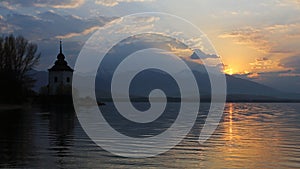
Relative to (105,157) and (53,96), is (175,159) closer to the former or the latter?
(105,157)

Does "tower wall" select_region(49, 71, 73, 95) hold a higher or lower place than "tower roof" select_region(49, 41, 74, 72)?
lower

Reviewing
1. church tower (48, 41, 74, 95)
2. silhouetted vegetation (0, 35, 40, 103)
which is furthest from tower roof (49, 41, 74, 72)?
silhouetted vegetation (0, 35, 40, 103)

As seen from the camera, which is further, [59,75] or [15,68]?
[59,75]

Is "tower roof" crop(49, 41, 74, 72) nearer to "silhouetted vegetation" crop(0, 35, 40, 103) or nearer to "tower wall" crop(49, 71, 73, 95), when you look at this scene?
"tower wall" crop(49, 71, 73, 95)

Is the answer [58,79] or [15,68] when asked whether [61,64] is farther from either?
[15,68]

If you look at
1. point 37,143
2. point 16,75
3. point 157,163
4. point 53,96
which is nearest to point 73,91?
point 53,96

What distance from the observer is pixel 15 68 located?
95000 millimetres

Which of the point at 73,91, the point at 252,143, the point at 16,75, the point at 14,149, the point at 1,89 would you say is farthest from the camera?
the point at 73,91

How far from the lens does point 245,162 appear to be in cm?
1912

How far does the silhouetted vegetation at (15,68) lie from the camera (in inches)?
3488

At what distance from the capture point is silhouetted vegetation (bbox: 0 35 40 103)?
88606 mm

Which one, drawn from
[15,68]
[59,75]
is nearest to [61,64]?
[59,75]

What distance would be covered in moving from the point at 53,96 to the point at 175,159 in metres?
109

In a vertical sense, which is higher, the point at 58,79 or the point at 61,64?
the point at 61,64
